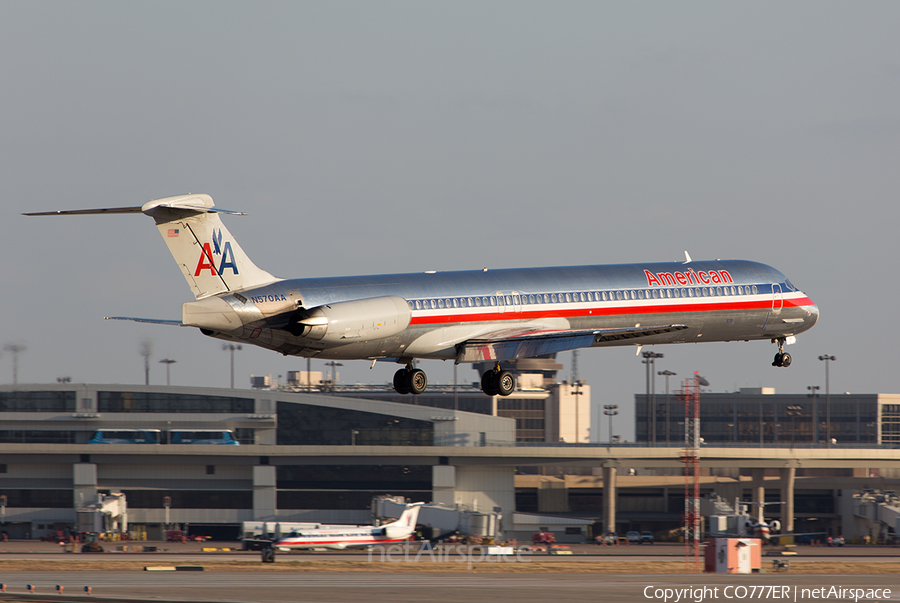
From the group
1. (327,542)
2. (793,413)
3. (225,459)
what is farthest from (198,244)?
(793,413)

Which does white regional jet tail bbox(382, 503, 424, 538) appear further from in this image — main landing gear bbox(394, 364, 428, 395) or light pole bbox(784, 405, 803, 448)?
light pole bbox(784, 405, 803, 448)

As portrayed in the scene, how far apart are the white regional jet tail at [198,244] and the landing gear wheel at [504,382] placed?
11.0 metres

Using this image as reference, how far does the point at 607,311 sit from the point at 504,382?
4.60 meters

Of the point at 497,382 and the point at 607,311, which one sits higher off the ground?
the point at 607,311

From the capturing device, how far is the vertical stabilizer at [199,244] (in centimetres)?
3612

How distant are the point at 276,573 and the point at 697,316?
24283mm

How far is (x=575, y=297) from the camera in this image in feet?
142

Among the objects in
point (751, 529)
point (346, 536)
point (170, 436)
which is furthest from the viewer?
point (170, 436)

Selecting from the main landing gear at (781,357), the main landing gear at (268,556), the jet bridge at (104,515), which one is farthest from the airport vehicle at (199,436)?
the main landing gear at (781,357)

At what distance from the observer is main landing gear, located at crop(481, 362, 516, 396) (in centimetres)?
4366

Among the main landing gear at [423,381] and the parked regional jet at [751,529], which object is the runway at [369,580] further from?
the parked regional jet at [751,529]

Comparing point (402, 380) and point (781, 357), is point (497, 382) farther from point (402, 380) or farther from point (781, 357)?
point (781, 357)

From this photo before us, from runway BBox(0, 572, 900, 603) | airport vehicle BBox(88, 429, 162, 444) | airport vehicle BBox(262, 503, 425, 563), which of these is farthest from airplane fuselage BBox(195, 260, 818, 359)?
airport vehicle BBox(88, 429, 162, 444)

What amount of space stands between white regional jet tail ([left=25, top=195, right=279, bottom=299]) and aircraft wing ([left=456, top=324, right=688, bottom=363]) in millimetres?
8330
